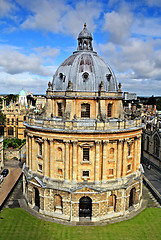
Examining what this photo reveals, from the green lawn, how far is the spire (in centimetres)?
3019

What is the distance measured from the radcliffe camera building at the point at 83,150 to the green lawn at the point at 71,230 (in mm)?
1977

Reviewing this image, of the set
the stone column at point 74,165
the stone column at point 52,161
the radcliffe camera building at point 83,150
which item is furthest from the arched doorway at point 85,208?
the stone column at point 52,161

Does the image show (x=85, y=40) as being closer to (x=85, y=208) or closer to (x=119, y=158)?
(x=119, y=158)

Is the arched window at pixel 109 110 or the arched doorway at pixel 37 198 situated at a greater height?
the arched window at pixel 109 110

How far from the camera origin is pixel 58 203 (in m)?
33.2

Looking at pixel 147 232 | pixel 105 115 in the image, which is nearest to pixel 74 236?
pixel 147 232

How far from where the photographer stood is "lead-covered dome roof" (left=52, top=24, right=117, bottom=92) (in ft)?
111

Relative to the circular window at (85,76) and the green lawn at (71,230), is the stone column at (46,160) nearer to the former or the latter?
the green lawn at (71,230)

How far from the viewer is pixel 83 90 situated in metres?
33.7

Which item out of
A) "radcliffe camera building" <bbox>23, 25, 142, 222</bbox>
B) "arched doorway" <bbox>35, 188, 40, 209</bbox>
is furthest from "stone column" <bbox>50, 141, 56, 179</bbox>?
"arched doorway" <bbox>35, 188, 40, 209</bbox>

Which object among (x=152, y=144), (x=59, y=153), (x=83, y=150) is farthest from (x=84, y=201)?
(x=152, y=144)

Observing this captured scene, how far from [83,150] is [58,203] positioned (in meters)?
9.62

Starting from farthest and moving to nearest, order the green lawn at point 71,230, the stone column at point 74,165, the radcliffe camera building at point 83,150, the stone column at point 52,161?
1. the stone column at point 52,161
2. the radcliffe camera building at point 83,150
3. the stone column at point 74,165
4. the green lawn at point 71,230

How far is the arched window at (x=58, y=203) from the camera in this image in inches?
1292
